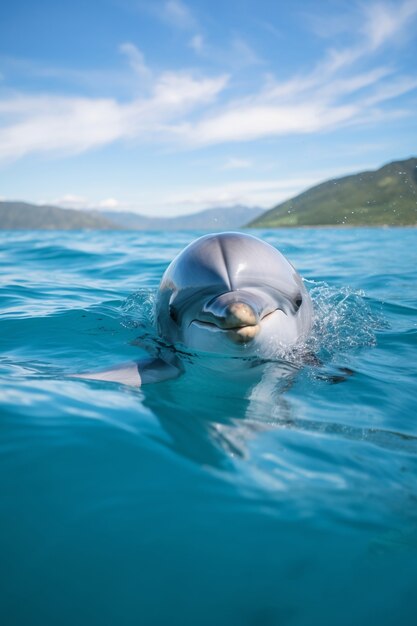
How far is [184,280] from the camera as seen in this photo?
5035 millimetres

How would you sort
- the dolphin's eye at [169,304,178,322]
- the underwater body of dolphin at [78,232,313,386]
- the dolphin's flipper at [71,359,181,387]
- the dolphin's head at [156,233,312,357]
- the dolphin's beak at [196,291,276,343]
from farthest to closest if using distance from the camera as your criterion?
the dolphin's eye at [169,304,178,322]
the dolphin's flipper at [71,359,181,387]
the underwater body of dolphin at [78,232,313,386]
the dolphin's head at [156,233,312,357]
the dolphin's beak at [196,291,276,343]

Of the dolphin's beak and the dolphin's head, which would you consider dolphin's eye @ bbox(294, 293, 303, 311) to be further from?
the dolphin's beak

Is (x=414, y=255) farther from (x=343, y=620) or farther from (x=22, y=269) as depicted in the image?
(x=343, y=620)

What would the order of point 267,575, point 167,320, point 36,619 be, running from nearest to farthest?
point 36,619 < point 267,575 < point 167,320

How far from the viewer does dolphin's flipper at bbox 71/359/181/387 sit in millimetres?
4739

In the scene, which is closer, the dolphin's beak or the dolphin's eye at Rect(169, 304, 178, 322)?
the dolphin's beak

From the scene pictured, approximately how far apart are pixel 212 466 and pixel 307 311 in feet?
10.5

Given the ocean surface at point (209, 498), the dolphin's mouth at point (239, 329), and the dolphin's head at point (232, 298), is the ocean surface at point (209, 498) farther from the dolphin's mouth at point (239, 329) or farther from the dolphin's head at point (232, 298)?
the dolphin's mouth at point (239, 329)

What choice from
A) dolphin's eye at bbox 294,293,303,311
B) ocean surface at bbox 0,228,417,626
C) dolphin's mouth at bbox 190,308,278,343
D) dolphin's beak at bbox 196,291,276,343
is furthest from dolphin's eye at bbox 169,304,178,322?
dolphin's eye at bbox 294,293,303,311

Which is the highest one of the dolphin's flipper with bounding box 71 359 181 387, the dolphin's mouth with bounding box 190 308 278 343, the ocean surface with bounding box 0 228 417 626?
the dolphin's mouth with bounding box 190 308 278 343

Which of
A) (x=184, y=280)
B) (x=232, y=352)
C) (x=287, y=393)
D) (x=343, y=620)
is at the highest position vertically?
(x=184, y=280)

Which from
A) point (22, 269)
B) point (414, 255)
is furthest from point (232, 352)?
point (414, 255)

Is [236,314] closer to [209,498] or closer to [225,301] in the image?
[225,301]

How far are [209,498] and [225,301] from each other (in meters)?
1.78
